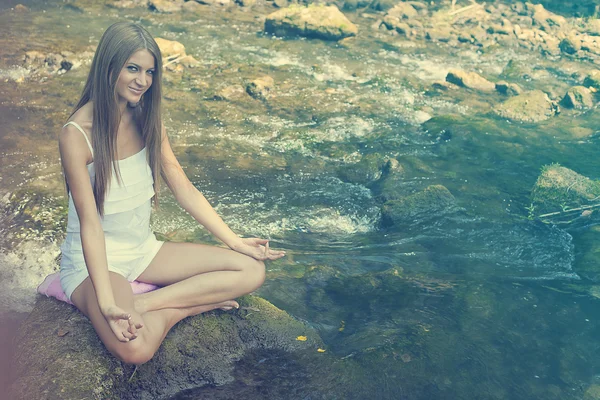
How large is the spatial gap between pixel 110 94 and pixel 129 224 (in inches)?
33.1

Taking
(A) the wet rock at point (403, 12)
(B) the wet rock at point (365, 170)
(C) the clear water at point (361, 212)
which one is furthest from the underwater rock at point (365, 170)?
(A) the wet rock at point (403, 12)

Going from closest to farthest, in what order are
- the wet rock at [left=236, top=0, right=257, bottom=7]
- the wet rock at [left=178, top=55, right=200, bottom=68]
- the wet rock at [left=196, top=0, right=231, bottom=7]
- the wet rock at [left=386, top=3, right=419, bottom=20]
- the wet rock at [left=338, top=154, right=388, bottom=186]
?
the wet rock at [left=338, top=154, right=388, bottom=186]
the wet rock at [left=178, top=55, right=200, bottom=68]
the wet rock at [left=196, top=0, right=231, bottom=7]
the wet rock at [left=236, top=0, right=257, bottom=7]
the wet rock at [left=386, top=3, right=419, bottom=20]

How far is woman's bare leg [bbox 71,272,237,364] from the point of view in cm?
351

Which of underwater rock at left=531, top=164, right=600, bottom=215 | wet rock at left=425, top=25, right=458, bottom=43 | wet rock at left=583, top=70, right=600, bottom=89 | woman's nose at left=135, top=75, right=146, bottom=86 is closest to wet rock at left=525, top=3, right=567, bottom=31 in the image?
wet rock at left=425, top=25, right=458, bottom=43

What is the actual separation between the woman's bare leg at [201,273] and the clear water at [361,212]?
0.49 meters

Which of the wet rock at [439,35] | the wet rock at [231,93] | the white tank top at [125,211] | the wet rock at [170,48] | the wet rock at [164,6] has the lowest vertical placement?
the wet rock at [439,35]

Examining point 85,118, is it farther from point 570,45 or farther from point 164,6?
point 570,45

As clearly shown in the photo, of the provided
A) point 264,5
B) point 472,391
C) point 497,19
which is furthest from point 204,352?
point 497,19

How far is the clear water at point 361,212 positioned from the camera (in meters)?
4.33

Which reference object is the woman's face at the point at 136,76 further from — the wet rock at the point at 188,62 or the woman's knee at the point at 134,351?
the wet rock at the point at 188,62

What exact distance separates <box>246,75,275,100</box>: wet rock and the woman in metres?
6.09

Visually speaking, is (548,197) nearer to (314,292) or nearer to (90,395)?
(314,292)

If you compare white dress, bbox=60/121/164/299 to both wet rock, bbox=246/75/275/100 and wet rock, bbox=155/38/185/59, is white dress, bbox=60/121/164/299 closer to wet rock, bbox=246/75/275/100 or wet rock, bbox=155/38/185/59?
wet rock, bbox=246/75/275/100

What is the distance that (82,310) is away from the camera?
12.5 feet
